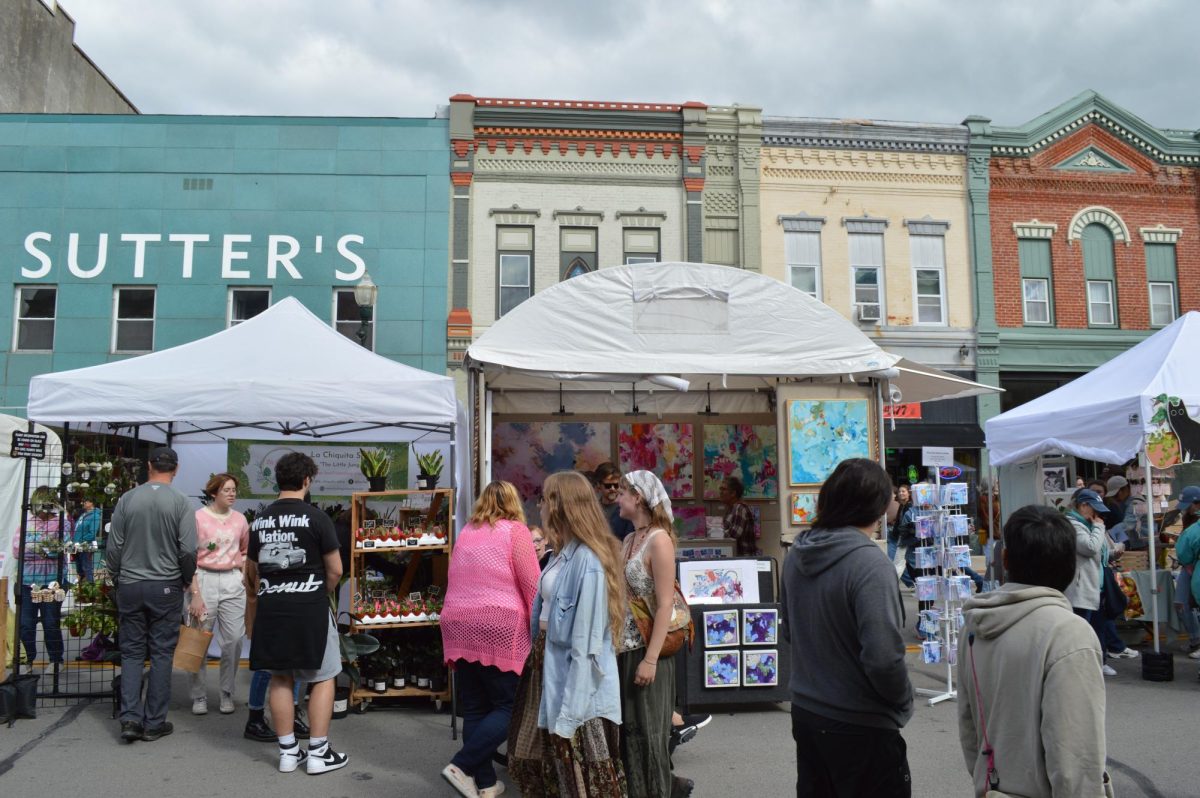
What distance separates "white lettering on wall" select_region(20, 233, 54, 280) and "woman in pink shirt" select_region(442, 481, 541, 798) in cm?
1684

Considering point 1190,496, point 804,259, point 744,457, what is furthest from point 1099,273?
point 744,457

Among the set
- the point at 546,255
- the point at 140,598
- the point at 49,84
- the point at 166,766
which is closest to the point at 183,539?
the point at 140,598

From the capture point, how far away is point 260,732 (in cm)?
649

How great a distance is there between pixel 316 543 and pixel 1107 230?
2050 cm

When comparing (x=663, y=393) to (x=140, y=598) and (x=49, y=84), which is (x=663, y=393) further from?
(x=49, y=84)

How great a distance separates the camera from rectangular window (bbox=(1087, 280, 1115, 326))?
20.7 metres

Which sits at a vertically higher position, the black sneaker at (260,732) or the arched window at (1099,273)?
the arched window at (1099,273)

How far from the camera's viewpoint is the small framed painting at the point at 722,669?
23.1ft

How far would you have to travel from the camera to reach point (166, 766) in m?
5.93

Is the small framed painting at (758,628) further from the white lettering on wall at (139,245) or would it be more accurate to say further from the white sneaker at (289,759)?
the white lettering on wall at (139,245)

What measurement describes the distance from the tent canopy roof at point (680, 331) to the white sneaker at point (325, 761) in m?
3.19

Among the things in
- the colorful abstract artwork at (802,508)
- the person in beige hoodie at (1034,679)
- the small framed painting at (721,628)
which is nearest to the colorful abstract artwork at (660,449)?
the colorful abstract artwork at (802,508)

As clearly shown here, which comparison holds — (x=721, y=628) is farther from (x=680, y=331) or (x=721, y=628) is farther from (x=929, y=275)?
(x=929, y=275)

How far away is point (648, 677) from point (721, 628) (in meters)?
2.84
